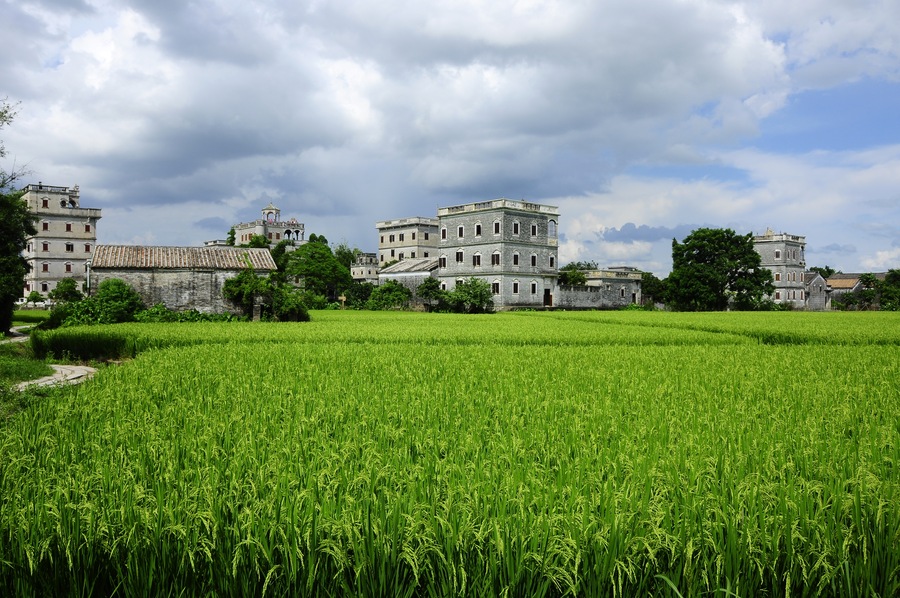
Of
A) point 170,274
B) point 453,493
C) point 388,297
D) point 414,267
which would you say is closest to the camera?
point 453,493

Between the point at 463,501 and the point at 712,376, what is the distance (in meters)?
7.23

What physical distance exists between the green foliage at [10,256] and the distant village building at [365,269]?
6300 cm

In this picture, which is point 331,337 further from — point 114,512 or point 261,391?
point 114,512

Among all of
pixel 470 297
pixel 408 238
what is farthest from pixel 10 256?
pixel 408 238

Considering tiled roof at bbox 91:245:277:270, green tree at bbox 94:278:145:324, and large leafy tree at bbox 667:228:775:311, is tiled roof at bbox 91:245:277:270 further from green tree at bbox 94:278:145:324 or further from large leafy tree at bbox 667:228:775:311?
large leafy tree at bbox 667:228:775:311

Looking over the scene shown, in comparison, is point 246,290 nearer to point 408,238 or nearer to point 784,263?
point 408,238

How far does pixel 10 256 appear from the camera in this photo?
3112 centimetres

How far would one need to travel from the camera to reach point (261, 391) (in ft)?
26.5

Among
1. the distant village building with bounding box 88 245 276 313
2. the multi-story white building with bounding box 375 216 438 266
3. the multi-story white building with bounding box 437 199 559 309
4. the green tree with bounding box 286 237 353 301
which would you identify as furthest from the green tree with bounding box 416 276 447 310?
the multi-story white building with bounding box 375 216 438 266

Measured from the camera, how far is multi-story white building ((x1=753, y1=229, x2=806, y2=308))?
78.1m

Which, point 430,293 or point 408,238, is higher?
→ point 408,238

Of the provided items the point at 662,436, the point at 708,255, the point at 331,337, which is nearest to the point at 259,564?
the point at 662,436

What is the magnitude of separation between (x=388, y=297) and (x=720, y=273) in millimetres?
31580

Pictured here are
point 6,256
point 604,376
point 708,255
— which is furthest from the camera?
point 708,255
